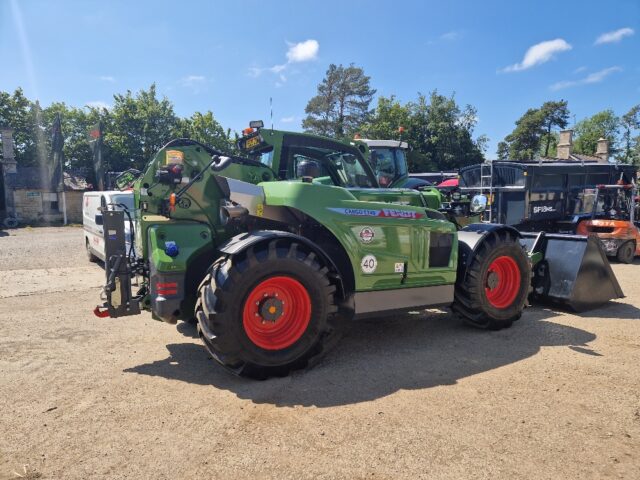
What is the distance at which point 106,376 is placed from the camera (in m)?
3.91

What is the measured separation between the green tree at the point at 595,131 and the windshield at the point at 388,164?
51675 mm

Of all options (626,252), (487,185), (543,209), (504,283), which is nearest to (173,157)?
(504,283)

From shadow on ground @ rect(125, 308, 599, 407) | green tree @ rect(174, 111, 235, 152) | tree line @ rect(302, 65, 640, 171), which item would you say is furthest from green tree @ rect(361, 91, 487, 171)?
shadow on ground @ rect(125, 308, 599, 407)

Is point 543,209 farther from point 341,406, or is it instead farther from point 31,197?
point 31,197

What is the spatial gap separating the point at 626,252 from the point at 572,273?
596 cm

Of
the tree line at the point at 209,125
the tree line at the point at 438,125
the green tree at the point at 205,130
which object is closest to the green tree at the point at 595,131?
the tree line at the point at 438,125

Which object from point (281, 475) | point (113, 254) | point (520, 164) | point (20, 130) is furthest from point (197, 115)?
point (281, 475)

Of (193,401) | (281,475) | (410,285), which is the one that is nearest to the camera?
(281,475)

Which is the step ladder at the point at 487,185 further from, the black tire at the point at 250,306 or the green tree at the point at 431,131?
the green tree at the point at 431,131

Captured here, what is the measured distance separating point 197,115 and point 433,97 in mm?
19692

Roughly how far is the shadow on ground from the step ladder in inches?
239

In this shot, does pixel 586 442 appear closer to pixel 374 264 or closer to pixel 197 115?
pixel 374 264

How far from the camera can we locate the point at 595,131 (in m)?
55.3

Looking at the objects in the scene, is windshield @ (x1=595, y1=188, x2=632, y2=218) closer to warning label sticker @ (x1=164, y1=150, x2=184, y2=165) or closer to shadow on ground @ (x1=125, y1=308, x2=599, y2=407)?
shadow on ground @ (x1=125, y1=308, x2=599, y2=407)
